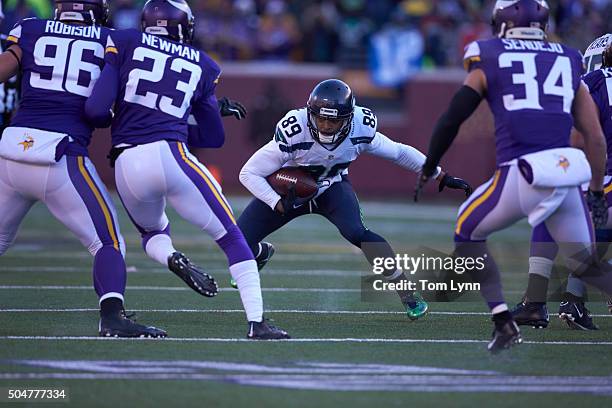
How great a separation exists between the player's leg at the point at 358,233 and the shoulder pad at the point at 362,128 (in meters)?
0.36

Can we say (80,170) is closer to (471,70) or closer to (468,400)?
(471,70)

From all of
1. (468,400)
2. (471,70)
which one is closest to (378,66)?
(471,70)

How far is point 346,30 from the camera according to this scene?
1909cm

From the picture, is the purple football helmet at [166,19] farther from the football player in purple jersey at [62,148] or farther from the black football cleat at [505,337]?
the black football cleat at [505,337]

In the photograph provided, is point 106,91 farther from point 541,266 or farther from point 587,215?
point 541,266

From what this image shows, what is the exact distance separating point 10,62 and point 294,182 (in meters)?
1.81

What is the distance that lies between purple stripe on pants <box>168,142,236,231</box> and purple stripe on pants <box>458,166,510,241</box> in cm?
122

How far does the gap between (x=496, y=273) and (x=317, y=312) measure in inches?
68.1

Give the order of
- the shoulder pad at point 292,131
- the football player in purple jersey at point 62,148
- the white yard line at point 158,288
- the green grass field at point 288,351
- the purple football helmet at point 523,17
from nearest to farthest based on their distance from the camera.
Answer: the green grass field at point 288,351 → the purple football helmet at point 523,17 → the football player in purple jersey at point 62,148 → the shoulder pad at point 292,131 → the white yard line at point 158,288

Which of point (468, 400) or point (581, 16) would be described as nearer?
point (468, 400)

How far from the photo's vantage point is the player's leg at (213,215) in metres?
6.15

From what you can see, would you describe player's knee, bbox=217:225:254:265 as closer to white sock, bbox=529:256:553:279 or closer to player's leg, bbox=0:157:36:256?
player's leg, bbox=0:157:36:256

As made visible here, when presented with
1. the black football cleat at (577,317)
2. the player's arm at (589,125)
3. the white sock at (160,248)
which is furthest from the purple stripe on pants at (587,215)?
the white sock at (160,248)

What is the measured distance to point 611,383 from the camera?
5285 millimetres
